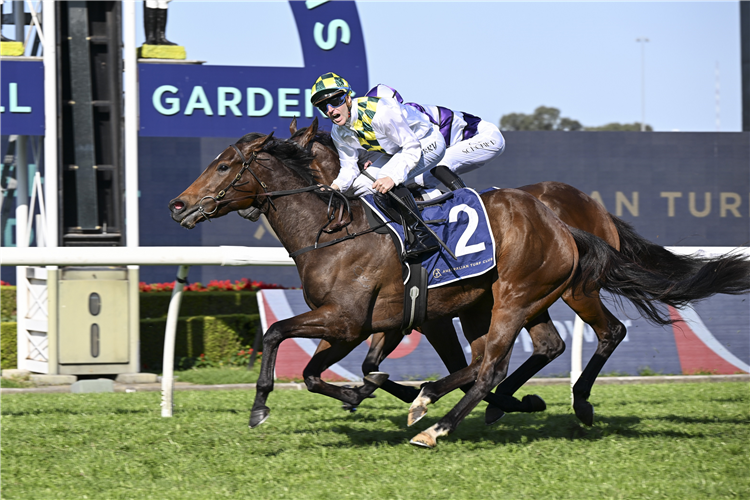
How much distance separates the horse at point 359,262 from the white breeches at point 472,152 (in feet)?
1.81

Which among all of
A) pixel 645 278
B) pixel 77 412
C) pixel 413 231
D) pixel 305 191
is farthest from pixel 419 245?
pixel 77 412

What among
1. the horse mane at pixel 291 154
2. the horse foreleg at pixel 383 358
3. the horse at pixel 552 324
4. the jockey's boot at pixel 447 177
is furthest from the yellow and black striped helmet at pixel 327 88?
the horse foreleg at pixel 383 358

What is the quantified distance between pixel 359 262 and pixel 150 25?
15.2ft

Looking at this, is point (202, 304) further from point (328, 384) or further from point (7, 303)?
point (328, 384)

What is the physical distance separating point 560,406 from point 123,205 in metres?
4.18

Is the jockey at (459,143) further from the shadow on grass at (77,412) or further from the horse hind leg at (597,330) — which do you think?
the shadow on grass at (77,412)

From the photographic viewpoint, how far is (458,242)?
408cm

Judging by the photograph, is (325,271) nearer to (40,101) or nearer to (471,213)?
(471,213)

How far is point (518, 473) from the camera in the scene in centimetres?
353

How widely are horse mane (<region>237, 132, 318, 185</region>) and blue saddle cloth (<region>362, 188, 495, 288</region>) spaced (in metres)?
0.35

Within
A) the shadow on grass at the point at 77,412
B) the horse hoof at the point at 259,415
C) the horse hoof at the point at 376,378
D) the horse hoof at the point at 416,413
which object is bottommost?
the shadow on grass at the point at 77,412

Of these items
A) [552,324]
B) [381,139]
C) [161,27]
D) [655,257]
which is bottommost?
[552,324]

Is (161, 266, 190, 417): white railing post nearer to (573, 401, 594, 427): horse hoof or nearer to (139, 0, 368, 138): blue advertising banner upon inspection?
(573, 401, 594, 427): horse hoof

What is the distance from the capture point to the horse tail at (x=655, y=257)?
4844 millimetres
